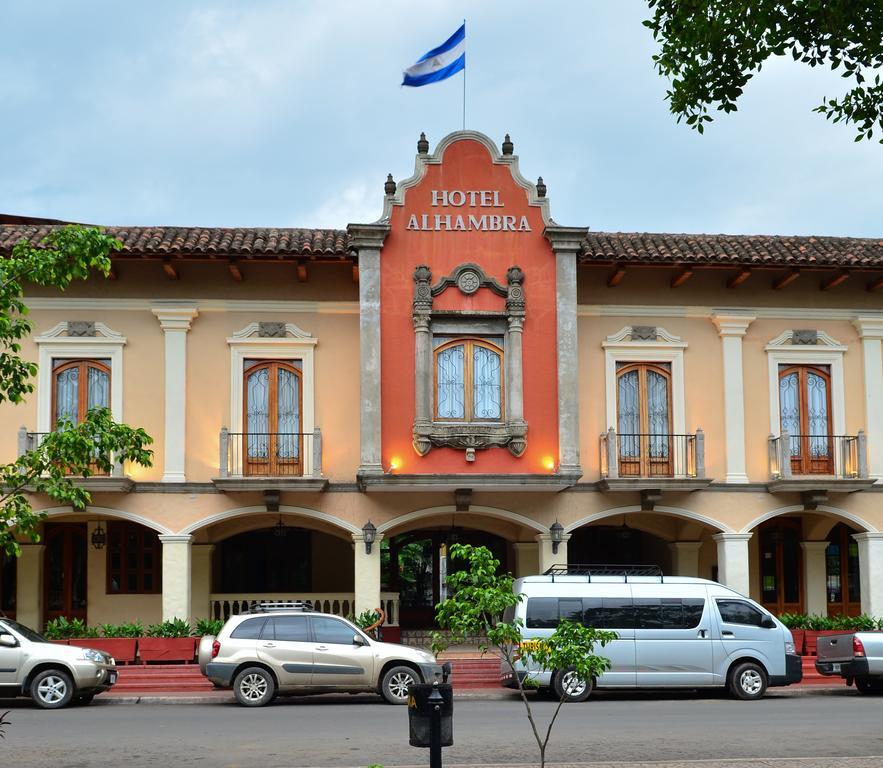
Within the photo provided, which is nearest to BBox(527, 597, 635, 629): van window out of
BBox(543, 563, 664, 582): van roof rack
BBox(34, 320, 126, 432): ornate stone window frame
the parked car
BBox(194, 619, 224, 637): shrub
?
BBox(543, 563, 664, 582): van roof rack

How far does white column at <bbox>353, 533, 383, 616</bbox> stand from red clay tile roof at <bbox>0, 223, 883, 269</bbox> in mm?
5527

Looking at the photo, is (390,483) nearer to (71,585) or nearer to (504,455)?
(504,455)

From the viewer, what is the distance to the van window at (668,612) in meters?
20.0

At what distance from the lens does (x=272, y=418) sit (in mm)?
24125

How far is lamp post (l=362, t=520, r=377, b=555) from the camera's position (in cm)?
2364

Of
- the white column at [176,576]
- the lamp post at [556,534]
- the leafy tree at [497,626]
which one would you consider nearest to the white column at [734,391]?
the lamp post at [556,534]

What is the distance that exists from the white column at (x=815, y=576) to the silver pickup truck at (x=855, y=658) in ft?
20.5

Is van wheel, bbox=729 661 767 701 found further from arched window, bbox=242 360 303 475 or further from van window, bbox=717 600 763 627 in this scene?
arched window, bbox=242 360 303 475

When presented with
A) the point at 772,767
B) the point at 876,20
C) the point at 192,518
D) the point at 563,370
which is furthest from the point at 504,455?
the point at 876,20

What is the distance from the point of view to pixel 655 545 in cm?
2853

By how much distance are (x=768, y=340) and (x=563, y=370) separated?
461cm

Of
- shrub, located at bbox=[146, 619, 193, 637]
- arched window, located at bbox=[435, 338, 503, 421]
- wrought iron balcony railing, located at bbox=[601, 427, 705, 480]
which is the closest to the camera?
shrub, located at bbox=[146, 619, 193, 637]

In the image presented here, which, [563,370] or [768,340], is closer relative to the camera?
[563,370]

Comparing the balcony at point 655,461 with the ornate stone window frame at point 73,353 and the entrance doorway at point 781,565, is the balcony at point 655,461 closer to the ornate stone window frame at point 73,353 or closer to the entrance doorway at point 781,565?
the entrance doorway at point 781,565
